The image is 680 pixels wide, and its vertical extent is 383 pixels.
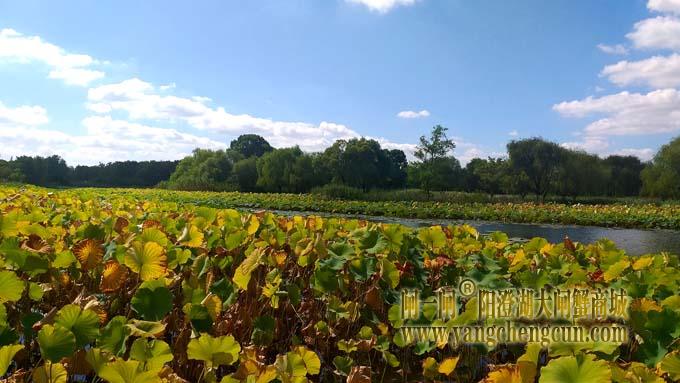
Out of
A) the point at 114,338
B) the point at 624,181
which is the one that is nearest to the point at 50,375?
the point at 114,338

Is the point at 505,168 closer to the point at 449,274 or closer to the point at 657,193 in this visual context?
the point at 657,193

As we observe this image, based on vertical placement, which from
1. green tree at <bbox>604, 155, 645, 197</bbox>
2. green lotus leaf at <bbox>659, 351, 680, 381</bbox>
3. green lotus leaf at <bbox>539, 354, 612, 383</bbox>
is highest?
green tree at <bbox>604, 155, 645, 197</bbox>

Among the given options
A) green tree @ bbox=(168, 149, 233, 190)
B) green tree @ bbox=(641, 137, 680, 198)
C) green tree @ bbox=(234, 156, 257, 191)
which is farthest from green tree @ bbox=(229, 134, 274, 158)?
green tree @ bbox=(641, 137, 680, 198)

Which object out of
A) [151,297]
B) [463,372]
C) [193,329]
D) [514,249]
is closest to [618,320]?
[463,372]

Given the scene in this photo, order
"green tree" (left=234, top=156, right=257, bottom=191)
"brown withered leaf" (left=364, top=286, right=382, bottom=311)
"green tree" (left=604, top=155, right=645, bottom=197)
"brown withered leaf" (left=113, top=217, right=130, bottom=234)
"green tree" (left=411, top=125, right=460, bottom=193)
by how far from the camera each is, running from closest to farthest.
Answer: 1. "brown withered leaf" (left=364, top=286, right=382, bottom=311)
2. "brown withered leaf" (left=113, top=217, right=130, bottom=234)
3. "green tree" (left=411, top=125, right=460, bottom=193)
4. "green tree" (left=604, top=155, right=645, bottom=197)
5. "green tree" (left=234, top=156, right=257, bottom=191)

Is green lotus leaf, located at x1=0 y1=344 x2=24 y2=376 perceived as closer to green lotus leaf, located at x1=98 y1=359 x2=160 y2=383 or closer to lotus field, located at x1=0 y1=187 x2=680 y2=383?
lotus field, located at x1=0 y1=187 x2=680 y2=383

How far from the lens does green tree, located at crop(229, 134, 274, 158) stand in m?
86.7

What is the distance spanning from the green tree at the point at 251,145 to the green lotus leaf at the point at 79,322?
86.1 metres

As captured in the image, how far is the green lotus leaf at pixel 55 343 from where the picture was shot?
3.23 ft

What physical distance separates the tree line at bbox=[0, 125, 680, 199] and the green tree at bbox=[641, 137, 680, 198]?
0.08m

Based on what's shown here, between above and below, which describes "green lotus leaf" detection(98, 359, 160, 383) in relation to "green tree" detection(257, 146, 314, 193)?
below

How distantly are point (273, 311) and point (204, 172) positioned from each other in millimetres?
60005

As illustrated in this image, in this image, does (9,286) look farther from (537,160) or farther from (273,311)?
(537,160)

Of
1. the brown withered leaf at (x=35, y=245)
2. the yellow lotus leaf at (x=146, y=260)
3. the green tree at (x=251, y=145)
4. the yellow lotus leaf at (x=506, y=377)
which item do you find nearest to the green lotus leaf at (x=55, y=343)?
the yellow lotus leaf at (x=146, y=260)
